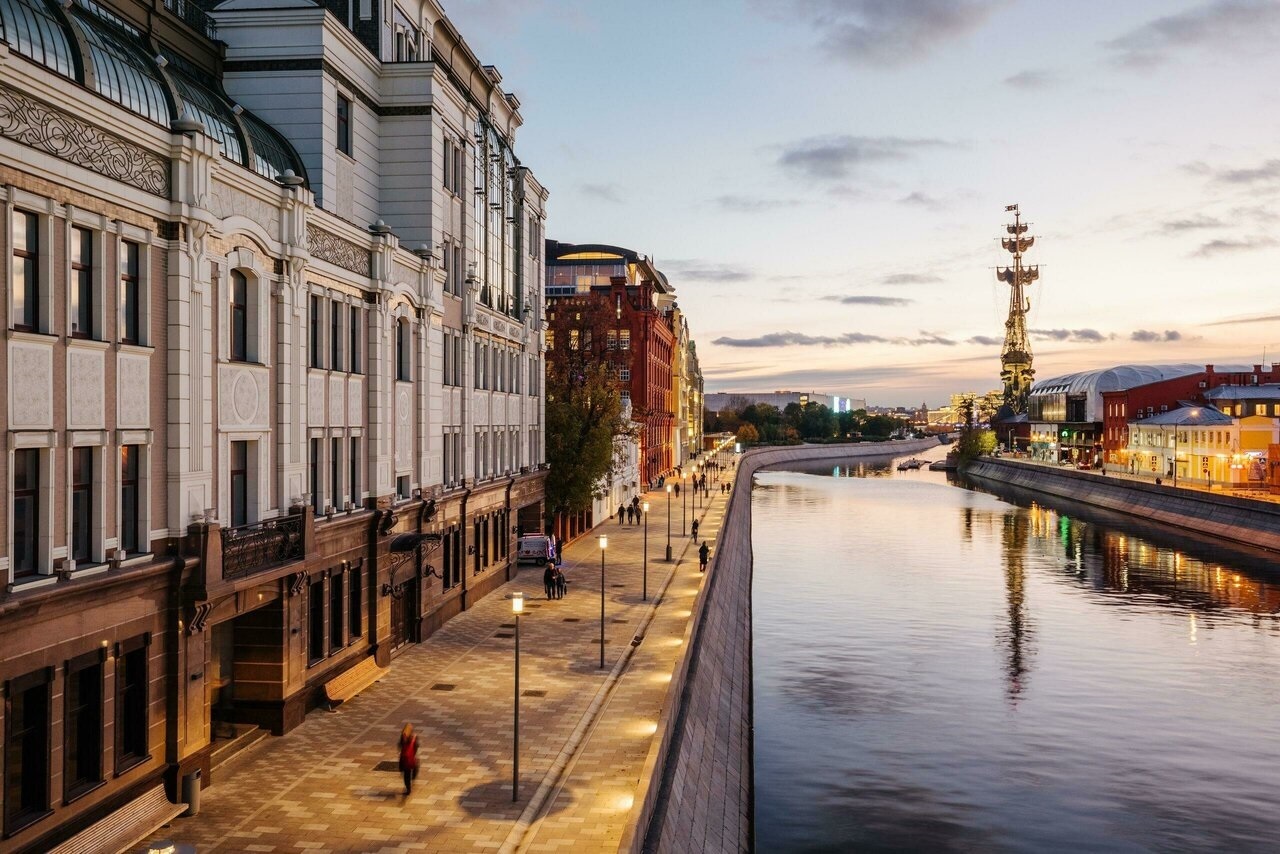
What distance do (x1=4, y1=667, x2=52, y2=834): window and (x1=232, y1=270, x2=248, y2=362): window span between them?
8656 millimetres

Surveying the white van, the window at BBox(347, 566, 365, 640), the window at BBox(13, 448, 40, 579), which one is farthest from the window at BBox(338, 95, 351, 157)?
the white van

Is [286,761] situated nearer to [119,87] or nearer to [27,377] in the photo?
[27,377]

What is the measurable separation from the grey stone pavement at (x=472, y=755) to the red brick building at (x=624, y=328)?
3934 centimetres

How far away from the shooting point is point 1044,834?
25.7 m

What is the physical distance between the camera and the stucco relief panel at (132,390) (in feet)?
59.3

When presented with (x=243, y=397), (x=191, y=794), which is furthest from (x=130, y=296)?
(x=191, y=794)

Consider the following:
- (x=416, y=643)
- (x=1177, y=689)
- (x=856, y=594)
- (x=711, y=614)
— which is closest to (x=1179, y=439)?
(x=856, y=594)

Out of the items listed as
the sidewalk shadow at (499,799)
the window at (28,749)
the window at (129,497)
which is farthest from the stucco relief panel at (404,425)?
the window at (28,749)

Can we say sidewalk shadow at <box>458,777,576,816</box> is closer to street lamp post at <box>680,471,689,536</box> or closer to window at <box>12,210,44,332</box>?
window at <box>12,210,44,332</box>

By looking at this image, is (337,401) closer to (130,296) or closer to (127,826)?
(130,296)

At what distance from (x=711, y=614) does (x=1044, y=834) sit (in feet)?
47.5

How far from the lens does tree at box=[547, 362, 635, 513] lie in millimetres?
56719

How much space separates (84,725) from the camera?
1739 centimetres

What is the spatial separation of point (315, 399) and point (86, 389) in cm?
984
